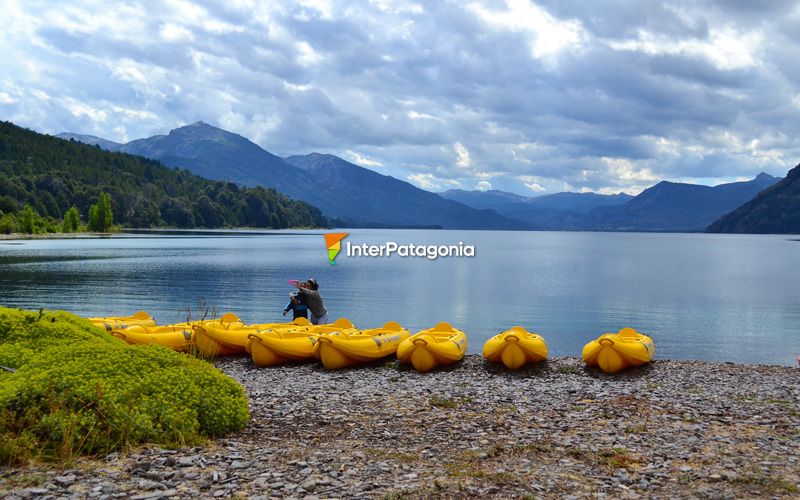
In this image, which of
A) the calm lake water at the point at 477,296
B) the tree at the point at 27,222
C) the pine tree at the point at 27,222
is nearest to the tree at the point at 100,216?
the tree at the point at 27,222

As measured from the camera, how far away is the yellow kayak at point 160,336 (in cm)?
1956

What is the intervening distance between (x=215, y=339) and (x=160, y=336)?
5.86ft

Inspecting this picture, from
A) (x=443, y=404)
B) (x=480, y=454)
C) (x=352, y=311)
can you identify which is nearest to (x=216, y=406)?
(x=480, y=454)

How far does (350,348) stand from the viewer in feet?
63.4

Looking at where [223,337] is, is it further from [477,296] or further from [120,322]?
[477,296]

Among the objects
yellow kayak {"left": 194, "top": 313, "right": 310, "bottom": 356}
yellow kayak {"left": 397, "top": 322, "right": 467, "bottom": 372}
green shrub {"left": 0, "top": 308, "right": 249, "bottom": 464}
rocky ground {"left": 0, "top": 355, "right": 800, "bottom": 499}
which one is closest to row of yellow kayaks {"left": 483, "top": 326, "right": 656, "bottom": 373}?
yellow kayak {"left": 397, "top": 322, "right": 467, "bottom": 372}

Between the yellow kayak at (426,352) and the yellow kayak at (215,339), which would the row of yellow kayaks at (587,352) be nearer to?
the yellow kayak at (426,352)

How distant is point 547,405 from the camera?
45.3 ft

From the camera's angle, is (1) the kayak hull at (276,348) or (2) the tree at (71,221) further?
(2) the tree at (71,221)

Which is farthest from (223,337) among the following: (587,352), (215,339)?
(587,352)

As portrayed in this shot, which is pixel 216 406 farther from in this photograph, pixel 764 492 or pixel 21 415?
pixel 764 492

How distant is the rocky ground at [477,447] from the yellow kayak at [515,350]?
2317 mm

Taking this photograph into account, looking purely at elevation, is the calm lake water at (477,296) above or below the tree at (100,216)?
below

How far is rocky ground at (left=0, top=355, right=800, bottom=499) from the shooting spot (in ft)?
26.1
